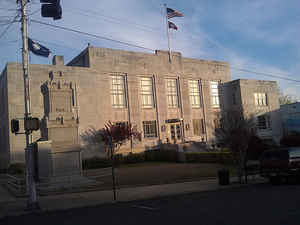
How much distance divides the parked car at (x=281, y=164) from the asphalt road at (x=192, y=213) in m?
2.83

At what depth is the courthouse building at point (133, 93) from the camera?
2916cm

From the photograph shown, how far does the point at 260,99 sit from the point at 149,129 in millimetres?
17646

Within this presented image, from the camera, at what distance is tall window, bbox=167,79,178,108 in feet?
127

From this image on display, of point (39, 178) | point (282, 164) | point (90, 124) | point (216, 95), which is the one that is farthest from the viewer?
point (216, 95)

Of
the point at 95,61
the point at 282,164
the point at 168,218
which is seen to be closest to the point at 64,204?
the point at 168,218

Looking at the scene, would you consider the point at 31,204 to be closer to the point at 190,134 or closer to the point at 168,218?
the point at 168,218

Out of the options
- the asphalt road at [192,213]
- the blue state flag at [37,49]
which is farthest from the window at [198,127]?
the asphalt road at [192,213]

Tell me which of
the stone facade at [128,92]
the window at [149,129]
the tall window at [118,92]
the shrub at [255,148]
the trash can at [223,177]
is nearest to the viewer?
the trash can at [223,177]

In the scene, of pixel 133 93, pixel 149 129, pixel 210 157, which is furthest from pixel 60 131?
pixel 149 129

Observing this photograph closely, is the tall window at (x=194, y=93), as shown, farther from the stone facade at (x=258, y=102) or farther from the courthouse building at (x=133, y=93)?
the stone facade at (x=258, y=102)

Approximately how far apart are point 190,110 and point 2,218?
31528 millimetres

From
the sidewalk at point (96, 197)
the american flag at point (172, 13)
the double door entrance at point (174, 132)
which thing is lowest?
the sidewalk at point (96, 197)

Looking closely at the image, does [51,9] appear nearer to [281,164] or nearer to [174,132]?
[281,164]

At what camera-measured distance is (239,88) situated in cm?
4106
